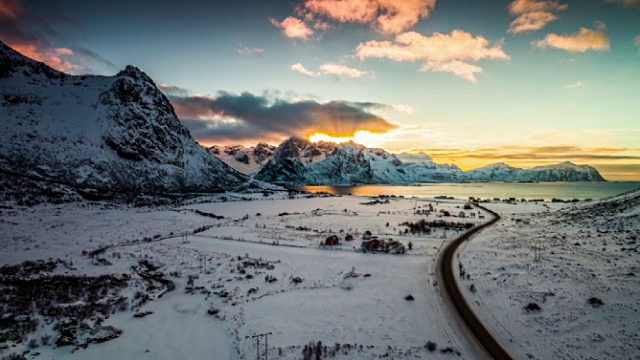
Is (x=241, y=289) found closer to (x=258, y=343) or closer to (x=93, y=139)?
(x=258, y=343)

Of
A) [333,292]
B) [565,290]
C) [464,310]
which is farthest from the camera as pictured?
[333,292]

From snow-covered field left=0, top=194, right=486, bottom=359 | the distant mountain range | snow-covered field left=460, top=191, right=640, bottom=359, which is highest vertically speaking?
the distant mountain range

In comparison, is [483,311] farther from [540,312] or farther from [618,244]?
[618,244]

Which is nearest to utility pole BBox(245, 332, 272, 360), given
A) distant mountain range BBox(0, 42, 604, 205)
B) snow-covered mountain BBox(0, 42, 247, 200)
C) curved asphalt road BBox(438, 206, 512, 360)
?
curved asphalt road BBox(438, 206, 512, 360)

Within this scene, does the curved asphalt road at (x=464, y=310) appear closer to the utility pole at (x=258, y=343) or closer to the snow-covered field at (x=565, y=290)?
the snow-covered field at (x=565, y=290)

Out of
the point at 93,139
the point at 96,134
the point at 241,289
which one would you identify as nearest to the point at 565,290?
the point at 241,289

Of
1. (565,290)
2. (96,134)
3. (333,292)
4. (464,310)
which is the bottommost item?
(333,292)

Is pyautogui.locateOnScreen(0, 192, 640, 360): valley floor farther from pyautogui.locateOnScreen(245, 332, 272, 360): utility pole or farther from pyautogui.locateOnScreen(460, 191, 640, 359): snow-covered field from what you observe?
→ pyautogui.locateOnScreen(245, 332, 272, 360): utility pole
